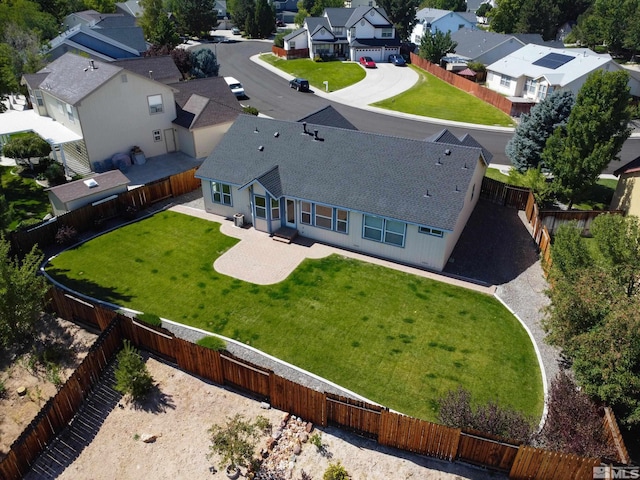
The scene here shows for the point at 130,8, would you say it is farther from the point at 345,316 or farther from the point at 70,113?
the point at 345,316

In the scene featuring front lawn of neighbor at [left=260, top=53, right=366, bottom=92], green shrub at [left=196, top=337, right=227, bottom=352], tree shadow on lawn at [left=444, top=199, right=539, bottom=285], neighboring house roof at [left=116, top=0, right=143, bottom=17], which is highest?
neighboring house roof at [left=116, top=0, right=143, bottom=17]

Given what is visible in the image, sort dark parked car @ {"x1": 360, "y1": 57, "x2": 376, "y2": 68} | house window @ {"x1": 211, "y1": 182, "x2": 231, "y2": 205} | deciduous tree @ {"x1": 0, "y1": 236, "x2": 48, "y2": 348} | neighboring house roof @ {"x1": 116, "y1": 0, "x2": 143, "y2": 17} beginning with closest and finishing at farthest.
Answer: deciduous tree @ {"x1": 0, "y1": 236, "x2": 48, "y2": 348}
house window @ {"x1": 211, "y1": 182, "x2": 231, "y2": 205}
dark parked car @ {"x1": 360, "y1": 57, "x2": 376, "y2": 68}
neighboring house roof @ {"x1": 116, "y1": 0, "x2": 143, "y2": 17}

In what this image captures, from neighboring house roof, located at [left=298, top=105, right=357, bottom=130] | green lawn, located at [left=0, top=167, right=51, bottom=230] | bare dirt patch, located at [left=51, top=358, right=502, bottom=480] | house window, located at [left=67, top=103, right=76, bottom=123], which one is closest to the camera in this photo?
bare dirt patch, located at [left=51, top=358, right=502, bottom=480]

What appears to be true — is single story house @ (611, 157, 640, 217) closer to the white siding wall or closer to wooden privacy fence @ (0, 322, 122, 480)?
wooden privacy fence @ (0, 322, 122, 480)

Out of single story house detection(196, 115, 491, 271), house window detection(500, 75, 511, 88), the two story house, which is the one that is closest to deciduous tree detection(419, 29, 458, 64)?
the two story house

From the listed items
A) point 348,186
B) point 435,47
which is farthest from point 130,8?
point 348,186

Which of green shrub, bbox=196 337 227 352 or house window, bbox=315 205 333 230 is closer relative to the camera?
green shrub, bbox=196 337 227 352
